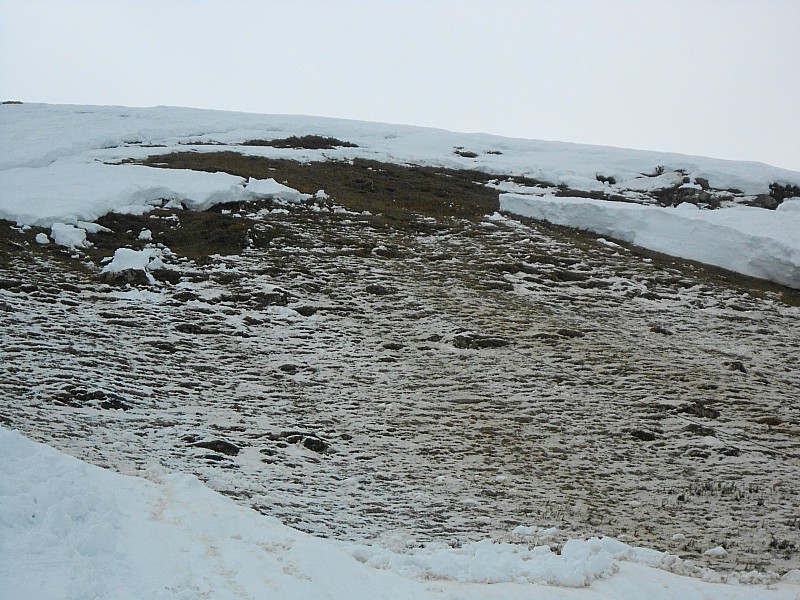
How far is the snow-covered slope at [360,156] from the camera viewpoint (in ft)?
63.4

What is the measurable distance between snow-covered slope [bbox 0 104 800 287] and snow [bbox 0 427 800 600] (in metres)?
12.5

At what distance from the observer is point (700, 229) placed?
2106 cm

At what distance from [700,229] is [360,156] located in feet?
49.5

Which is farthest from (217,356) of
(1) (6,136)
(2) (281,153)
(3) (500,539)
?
(1) (6,136)

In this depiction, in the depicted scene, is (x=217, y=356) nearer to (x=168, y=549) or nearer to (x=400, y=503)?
(x=400, y=503)

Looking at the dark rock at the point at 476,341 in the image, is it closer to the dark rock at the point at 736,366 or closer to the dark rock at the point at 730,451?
the dark rock at the point at 736,366

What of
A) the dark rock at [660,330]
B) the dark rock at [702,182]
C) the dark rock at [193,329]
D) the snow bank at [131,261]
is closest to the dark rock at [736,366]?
the dark rock at [660,330]

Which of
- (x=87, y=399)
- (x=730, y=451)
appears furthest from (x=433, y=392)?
(x=87, y=399)

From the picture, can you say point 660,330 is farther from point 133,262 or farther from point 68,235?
point 68,235

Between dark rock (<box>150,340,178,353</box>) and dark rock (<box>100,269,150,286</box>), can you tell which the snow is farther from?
dark rock (<box>100,269,150,286</box>)

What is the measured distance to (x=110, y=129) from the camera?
32.3 metres

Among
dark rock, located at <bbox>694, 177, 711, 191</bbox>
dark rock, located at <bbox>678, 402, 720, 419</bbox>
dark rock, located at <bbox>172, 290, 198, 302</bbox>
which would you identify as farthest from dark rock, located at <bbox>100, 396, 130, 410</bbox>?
dark rock, located at <bbox>694, 177, 711, 191</bbox>

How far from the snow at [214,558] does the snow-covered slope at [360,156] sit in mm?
12533

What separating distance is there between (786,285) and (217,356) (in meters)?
15.2
